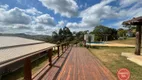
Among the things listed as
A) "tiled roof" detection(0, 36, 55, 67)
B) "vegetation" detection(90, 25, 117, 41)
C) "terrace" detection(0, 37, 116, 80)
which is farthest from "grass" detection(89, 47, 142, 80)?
"vegetation" detection(90, 25, 117, 41)

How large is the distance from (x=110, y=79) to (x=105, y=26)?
38.2 meters

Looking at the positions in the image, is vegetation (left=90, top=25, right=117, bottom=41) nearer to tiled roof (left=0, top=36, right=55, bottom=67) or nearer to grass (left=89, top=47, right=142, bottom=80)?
tiled roof (left=0, top=36, right=55, bottom=67)

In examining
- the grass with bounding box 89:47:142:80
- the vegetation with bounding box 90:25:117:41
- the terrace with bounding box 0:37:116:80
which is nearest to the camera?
the terrace with bounding box 0:37:116:80

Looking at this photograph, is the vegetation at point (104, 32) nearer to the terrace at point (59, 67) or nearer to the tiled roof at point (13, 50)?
the tiled roof at point (13, 50)

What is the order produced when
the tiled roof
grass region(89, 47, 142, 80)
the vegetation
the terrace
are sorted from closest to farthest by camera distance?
the terrace
grass region(89, 47, 142, 80)
the tiled roof
the vegetation

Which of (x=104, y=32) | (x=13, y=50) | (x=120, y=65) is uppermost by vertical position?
(x=104, y=32)

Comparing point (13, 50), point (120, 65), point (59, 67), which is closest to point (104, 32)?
point (13, 50)

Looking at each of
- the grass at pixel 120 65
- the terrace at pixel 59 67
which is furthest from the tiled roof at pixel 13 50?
the grass at pixel 120 65

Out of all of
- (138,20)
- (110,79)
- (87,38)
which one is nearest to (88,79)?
(110,79)

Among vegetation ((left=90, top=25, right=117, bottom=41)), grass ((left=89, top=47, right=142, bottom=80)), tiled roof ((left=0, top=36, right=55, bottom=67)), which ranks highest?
vegetation ((left=90, top=25, right=117, bottom=41))

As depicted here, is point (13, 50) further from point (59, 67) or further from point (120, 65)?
point (120, 65)

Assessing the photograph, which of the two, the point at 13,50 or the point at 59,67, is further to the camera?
the point at 13,50

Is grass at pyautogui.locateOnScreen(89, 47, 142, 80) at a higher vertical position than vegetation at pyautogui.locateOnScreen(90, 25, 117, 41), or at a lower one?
lower

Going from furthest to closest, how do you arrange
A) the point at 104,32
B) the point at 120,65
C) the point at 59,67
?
the point at 104,32
the point at 120,65
the point at 59,67
